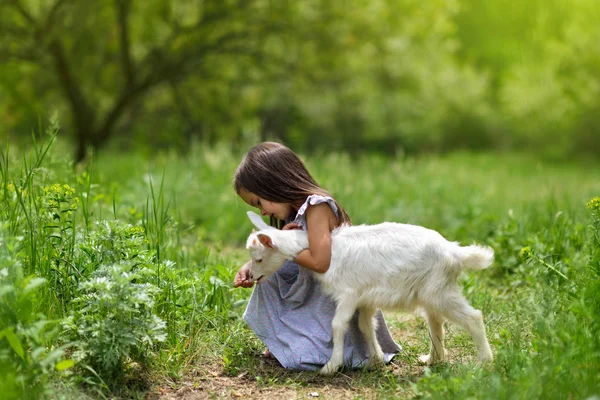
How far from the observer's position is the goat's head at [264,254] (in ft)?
12.3

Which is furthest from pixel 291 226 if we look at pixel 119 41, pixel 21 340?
pixel 119 41

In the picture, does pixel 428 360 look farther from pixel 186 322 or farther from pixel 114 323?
pixel 114 323

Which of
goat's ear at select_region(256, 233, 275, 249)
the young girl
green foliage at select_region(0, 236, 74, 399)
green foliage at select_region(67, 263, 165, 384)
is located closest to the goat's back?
the young girl

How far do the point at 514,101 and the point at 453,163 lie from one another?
13.9ft

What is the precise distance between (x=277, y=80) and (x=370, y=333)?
1213 centimetres

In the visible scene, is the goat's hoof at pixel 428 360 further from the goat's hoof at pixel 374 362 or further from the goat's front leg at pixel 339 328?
the goat's front leg at pixel 339 328

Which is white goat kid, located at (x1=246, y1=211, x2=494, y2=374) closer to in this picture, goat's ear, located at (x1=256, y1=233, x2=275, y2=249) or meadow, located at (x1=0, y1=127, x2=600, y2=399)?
goat's ear, located at (x1=256, y1=233, x2=275, y2=249)

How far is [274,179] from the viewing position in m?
3.99

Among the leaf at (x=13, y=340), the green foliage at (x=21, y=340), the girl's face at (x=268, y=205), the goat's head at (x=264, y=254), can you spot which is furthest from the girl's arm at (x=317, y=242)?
the leaf at (x=13, y=340)

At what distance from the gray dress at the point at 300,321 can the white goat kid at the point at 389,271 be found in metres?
0.14

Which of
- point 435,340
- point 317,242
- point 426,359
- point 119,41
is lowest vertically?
point 426,359

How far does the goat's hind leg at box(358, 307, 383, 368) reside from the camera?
3.89m

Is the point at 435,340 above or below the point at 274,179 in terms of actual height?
below

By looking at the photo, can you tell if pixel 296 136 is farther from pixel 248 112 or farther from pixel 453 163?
pixel 453 163
